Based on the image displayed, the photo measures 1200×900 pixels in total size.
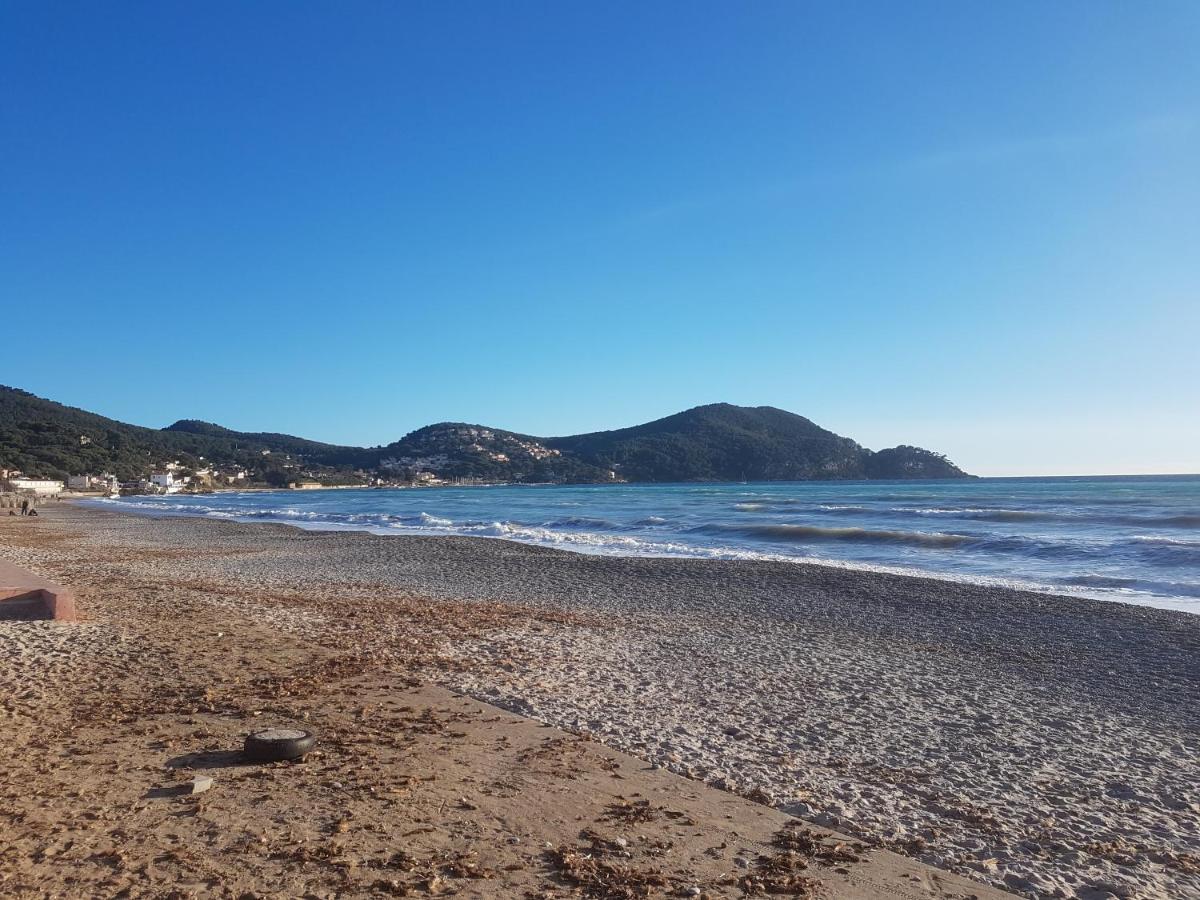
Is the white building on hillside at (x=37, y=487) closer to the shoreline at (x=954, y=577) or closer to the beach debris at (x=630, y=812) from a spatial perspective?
the shoreline at (x=954, y=577)

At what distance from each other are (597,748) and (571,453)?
173 metres

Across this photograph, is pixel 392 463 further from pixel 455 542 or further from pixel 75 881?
pixel 75 881

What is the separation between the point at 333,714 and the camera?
677 cm

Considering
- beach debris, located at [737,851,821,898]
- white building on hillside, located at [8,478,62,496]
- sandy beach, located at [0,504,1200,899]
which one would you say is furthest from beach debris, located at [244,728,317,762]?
white building on hillside, located at [8,478,62,496]

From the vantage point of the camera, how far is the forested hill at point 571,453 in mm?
140263

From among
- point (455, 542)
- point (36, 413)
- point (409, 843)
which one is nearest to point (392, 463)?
point (36, 413)

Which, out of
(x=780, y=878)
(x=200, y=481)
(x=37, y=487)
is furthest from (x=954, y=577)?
(x=200, y=481)

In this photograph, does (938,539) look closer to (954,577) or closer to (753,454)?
(954,577)

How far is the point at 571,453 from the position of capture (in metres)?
180

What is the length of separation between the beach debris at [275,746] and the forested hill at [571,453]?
443 feet

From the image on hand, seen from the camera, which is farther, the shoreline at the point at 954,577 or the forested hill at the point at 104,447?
the forested hill at the point at 104,447

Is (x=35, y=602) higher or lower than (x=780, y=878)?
higher

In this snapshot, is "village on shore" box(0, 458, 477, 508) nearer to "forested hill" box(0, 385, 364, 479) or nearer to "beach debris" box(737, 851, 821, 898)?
"forested hill" box(0, 385, 364, 479)

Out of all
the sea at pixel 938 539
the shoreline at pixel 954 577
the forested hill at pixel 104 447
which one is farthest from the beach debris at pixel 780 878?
the forested hill at pixel 104 447
